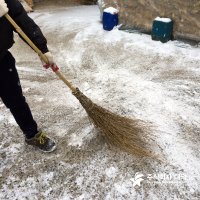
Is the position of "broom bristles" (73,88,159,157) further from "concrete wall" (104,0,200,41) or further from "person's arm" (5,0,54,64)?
"concrete wall" (104,0,200,41)

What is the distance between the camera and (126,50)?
15.1 ft

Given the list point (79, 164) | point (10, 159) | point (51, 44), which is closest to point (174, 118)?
point (79, 164)

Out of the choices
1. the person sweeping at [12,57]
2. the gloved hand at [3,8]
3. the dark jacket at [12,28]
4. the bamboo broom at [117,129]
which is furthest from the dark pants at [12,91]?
the bamboo broom at [117,129]

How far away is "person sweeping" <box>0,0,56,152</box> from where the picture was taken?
2203 mm

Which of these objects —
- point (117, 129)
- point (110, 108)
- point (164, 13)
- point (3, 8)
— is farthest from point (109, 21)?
point (3, 8)

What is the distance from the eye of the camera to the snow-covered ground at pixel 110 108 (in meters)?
2.46

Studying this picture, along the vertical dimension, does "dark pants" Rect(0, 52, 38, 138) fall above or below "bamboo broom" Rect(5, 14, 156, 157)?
above

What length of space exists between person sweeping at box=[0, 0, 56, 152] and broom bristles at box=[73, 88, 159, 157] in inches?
20.9

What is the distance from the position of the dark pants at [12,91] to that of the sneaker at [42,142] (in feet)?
0.49

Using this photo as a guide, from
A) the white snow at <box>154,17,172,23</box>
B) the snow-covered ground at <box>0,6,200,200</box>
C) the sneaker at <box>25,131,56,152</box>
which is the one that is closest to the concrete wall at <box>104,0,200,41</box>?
the white snow at <box>154,17,172,23</box>

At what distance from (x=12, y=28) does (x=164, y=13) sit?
311cm

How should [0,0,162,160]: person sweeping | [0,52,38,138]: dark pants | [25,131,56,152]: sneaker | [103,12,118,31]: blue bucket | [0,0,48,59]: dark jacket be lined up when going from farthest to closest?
[103,12,118,31]: blue bucket → [25,131,56,152]: sneaker → [0,0,162,160]: person sweeping → [0,52,38,138]: dark pants → [0,0,48,59]: dark jacket

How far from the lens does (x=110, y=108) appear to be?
3367 mm

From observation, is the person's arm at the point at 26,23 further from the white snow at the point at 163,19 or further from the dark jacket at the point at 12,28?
the white snow at the point at 163,19
